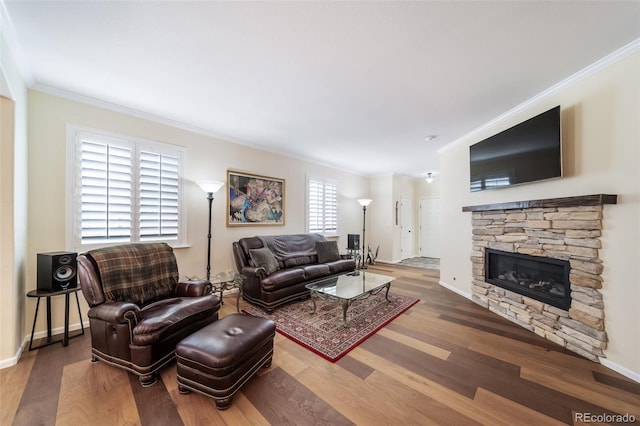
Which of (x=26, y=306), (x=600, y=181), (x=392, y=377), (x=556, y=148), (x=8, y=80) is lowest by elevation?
(x=392, y=377)

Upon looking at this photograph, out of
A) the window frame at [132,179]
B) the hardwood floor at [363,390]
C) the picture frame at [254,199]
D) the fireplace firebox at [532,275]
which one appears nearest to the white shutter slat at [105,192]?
the window frame at [132,179]

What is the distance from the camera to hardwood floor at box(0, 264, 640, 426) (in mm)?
1542

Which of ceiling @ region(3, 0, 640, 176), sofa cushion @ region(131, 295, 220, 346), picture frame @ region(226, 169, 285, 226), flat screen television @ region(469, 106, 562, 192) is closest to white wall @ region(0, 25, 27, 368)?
ceiling @ region(3, 0, 640, 176)

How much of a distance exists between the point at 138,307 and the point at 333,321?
2073mm

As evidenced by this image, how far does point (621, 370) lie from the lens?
6.48 feet

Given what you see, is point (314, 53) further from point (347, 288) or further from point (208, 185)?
point (347, 288)

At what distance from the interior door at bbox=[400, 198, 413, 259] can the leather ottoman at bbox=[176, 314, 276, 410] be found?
6068 millimetres

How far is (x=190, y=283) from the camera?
105 inches

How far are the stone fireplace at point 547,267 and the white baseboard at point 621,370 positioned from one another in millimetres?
55

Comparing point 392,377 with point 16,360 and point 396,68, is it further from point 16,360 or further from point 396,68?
point 16,360

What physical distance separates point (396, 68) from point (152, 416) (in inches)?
131

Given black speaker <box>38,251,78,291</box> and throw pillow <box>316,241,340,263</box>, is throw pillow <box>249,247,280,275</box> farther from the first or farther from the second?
black speaker <box>38,251,78,291</box>

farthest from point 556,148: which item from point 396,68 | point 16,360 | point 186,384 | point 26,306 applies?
point 26,306

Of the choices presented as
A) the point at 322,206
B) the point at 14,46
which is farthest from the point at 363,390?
the point at 322,206
